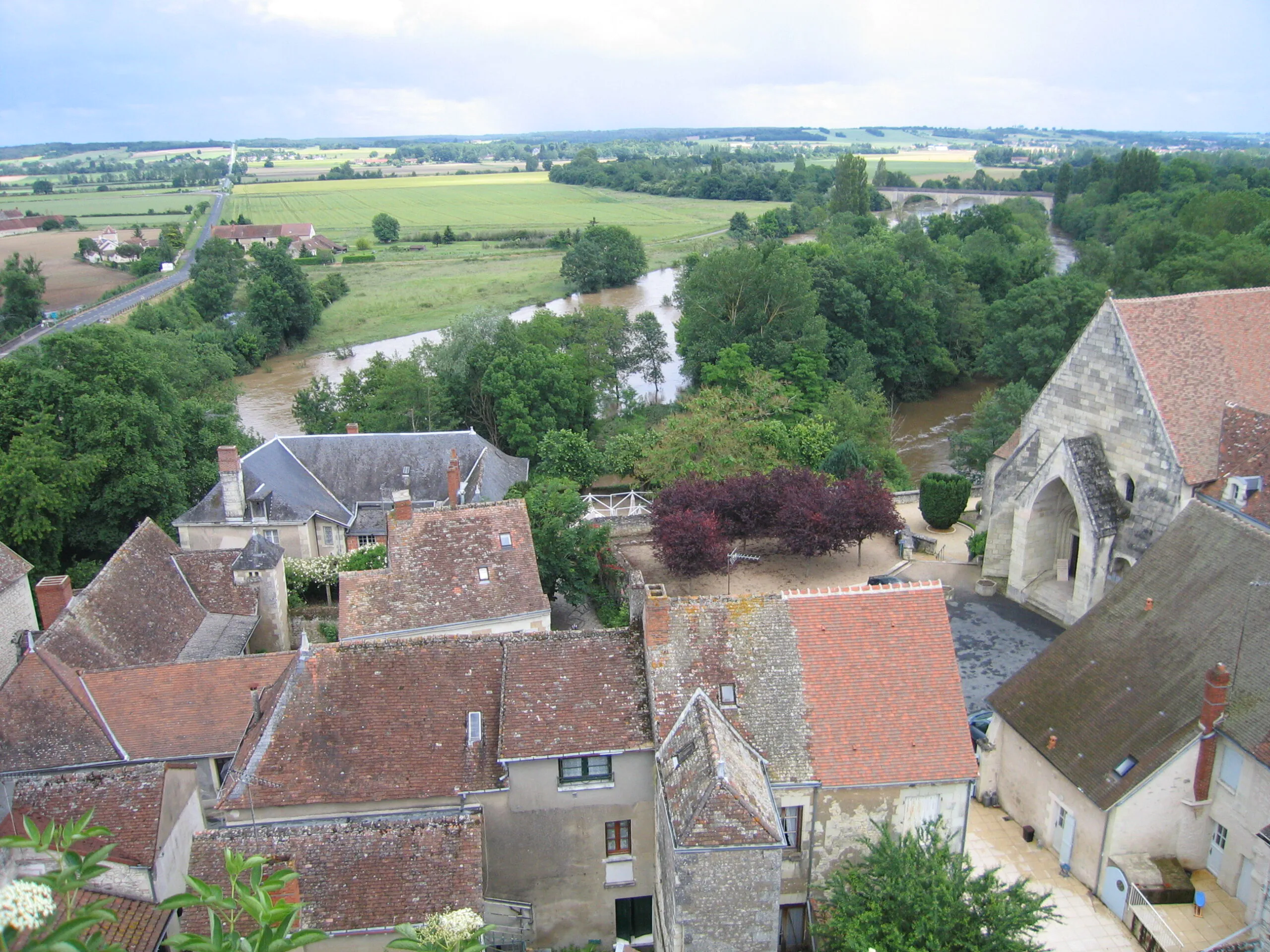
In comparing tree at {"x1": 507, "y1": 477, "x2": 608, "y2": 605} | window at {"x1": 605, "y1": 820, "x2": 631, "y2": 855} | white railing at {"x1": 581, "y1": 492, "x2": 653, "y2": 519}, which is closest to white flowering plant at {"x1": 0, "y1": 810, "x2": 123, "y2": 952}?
window at {"x1": 605, "y1": 820, "x2": 631, "y2": 855}

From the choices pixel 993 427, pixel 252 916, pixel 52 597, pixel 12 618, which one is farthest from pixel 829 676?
pixel 993 427

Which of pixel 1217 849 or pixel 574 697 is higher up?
pixel 574 697

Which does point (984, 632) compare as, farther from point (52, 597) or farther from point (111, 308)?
point (111, 308)

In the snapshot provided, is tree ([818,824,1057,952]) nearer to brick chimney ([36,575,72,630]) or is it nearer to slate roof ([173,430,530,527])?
brick chimney ([36,575,72,630])

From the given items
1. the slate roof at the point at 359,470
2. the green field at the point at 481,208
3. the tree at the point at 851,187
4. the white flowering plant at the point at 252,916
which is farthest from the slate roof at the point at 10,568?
the green field at the point at 481,208

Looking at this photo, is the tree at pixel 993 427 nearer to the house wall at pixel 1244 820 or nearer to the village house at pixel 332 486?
the village house at pixel 332 486

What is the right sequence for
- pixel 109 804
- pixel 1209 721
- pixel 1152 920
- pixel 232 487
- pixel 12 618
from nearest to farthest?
pixel 109 804
pixel 1152 920
pixel 1209 721
pixel 12 618
pixel 232 487

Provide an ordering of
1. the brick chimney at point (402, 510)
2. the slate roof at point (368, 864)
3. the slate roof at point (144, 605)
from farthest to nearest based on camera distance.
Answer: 1. the brick chimney at point (402, 510)
2. the slate roof at point (144, 605)
3. the slate roof at point (368, 864)
